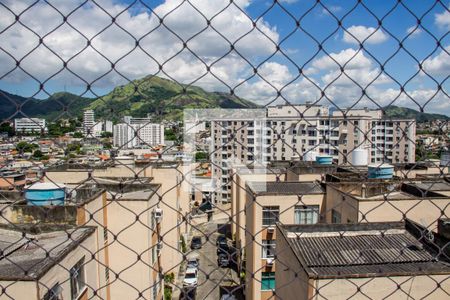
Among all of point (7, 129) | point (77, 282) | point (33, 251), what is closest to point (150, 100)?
point (7, 129)

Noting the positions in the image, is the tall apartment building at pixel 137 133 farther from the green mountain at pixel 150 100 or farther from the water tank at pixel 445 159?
the water tank at pixel 445 159

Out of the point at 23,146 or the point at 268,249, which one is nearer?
the point at 23,146

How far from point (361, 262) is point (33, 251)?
3.65m

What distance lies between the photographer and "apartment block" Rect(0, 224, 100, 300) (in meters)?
3.08

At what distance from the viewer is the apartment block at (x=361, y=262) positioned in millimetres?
3279

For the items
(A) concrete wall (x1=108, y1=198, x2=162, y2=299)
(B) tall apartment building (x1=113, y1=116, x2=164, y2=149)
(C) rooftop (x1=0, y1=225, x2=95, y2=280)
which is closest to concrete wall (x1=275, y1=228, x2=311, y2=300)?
(C) rooftop (x1=0, y1=225, x2=95, y2=280)

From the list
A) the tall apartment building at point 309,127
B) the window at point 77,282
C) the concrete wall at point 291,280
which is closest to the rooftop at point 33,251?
the window at point 77,282

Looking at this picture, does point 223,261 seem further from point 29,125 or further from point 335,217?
point 335,217

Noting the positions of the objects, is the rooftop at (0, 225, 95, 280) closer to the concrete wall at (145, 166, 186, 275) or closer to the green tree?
the green tree

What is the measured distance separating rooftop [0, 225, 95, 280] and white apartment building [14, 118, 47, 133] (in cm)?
115

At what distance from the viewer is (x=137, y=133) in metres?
1.24

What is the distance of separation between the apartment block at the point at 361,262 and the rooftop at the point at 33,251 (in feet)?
6.54

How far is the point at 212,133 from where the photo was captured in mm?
2082

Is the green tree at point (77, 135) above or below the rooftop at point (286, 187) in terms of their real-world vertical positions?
above
